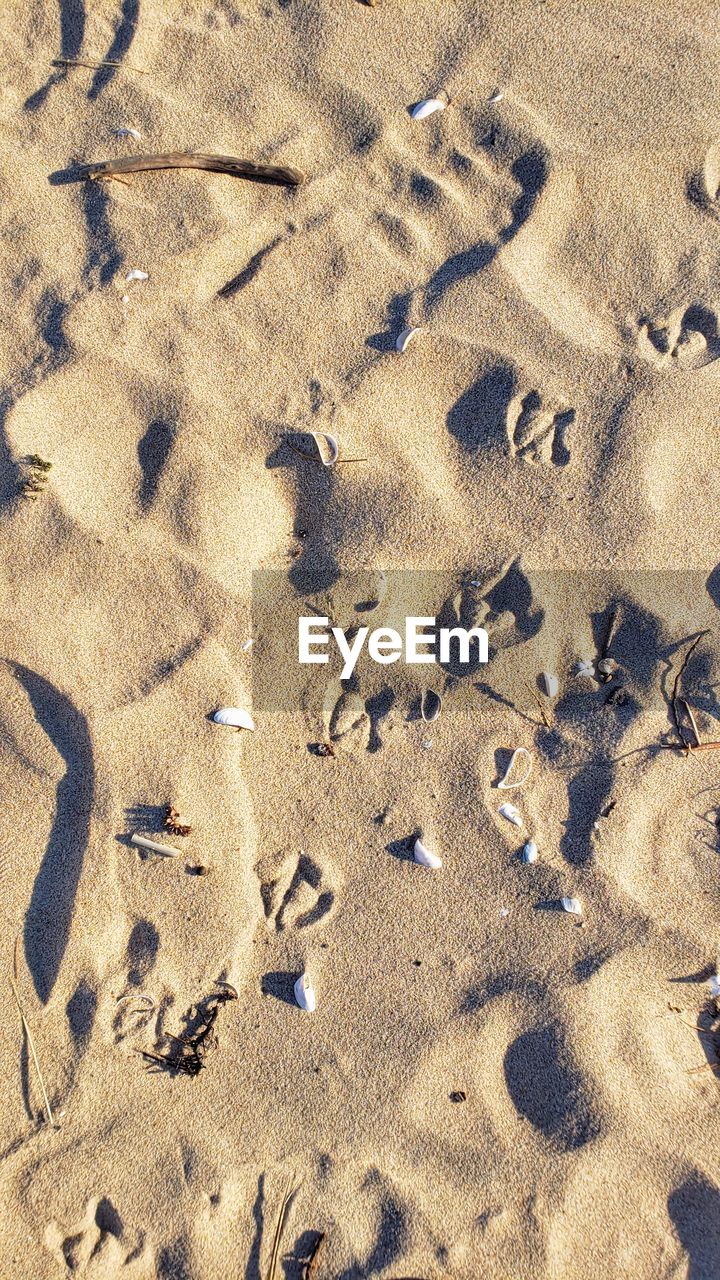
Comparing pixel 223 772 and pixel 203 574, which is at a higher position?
pixel 203 574

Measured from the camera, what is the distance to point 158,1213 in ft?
8.43

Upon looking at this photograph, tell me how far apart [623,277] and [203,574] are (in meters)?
2.09

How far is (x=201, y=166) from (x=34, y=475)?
4.76ft

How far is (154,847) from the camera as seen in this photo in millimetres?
2711

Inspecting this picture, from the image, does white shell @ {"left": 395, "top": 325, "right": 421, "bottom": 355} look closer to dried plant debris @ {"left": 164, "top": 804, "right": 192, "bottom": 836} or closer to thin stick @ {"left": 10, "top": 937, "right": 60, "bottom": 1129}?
dried plant debris @ {"left": 164, "top": 804, "right": 192, "bottom": 836}

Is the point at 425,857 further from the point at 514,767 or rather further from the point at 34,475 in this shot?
the point at 34,475

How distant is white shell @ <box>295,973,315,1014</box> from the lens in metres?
2.66

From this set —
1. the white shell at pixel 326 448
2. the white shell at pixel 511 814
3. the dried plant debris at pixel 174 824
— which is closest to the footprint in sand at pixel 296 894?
the dried plant debris at pixel 174 824

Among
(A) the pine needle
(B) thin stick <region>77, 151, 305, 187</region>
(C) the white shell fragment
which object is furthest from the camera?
(B) thin stick <region>77, 151, 305, 187</region>

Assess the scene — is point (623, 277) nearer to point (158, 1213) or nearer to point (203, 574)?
point (203, 574)

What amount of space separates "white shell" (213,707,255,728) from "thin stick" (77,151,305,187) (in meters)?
2.16

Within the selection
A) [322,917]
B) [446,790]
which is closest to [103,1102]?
[322,917]

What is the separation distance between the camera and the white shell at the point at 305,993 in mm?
2662

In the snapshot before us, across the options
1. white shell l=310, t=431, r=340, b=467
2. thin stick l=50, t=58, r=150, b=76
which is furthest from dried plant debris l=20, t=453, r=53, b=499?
thin stick l=50, t=58, r=150, b=76
